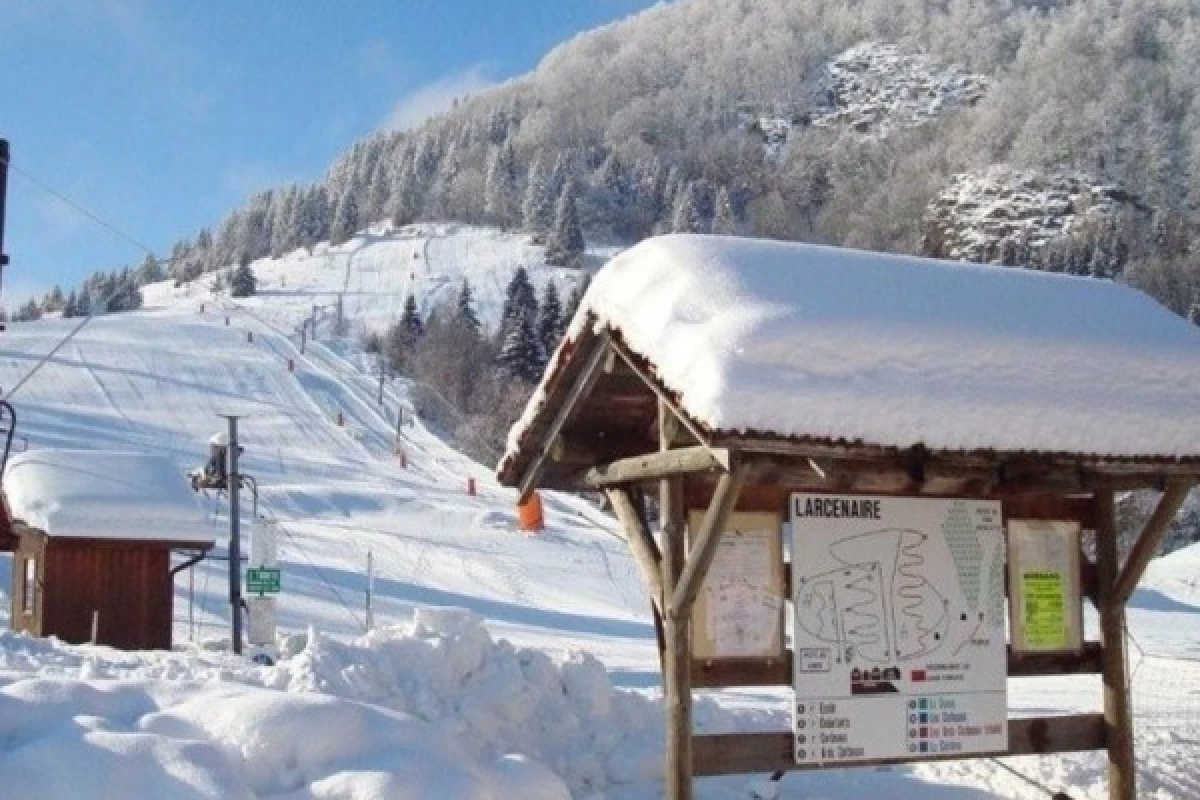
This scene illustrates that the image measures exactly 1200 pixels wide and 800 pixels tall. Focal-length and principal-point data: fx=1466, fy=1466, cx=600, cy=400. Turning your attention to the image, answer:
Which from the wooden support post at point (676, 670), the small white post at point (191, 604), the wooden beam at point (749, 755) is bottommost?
the small white post at point (191, 604)

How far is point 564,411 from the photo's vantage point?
9523mm

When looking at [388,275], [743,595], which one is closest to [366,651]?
[743,595]

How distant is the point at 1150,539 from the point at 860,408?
2860 millimetres

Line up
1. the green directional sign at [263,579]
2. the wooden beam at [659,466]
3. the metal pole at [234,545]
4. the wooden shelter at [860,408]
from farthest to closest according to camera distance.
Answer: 1. the green directional sign at [263,579]
2. the metal pole at [234,545]
3. the wooden beam at [659,466]
4. the wooden shelter at [860,408]

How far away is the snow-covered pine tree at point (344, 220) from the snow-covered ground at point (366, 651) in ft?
235

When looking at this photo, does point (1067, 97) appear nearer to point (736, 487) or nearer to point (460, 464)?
point (460, 464)

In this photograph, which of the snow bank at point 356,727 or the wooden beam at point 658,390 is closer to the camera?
the snow bank at point 356,727

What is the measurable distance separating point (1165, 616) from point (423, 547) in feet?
Result: 66.7

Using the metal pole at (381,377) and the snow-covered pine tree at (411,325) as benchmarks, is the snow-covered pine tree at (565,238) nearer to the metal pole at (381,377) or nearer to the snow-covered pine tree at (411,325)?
the snow-covered pine tree at (411,325)

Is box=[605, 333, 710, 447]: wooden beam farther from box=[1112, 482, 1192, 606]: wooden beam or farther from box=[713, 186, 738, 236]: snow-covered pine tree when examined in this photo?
box=[713, 186, 738, 236]: snow-covered pine tree

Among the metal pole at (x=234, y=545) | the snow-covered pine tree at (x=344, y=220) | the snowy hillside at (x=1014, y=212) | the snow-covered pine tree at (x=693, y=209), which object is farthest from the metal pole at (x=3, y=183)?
the snow-covered pine tree at (x=344, y=220)

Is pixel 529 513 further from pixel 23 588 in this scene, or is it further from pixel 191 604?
pixel 191 604

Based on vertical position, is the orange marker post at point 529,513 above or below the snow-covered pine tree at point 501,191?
below

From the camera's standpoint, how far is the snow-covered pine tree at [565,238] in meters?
146
